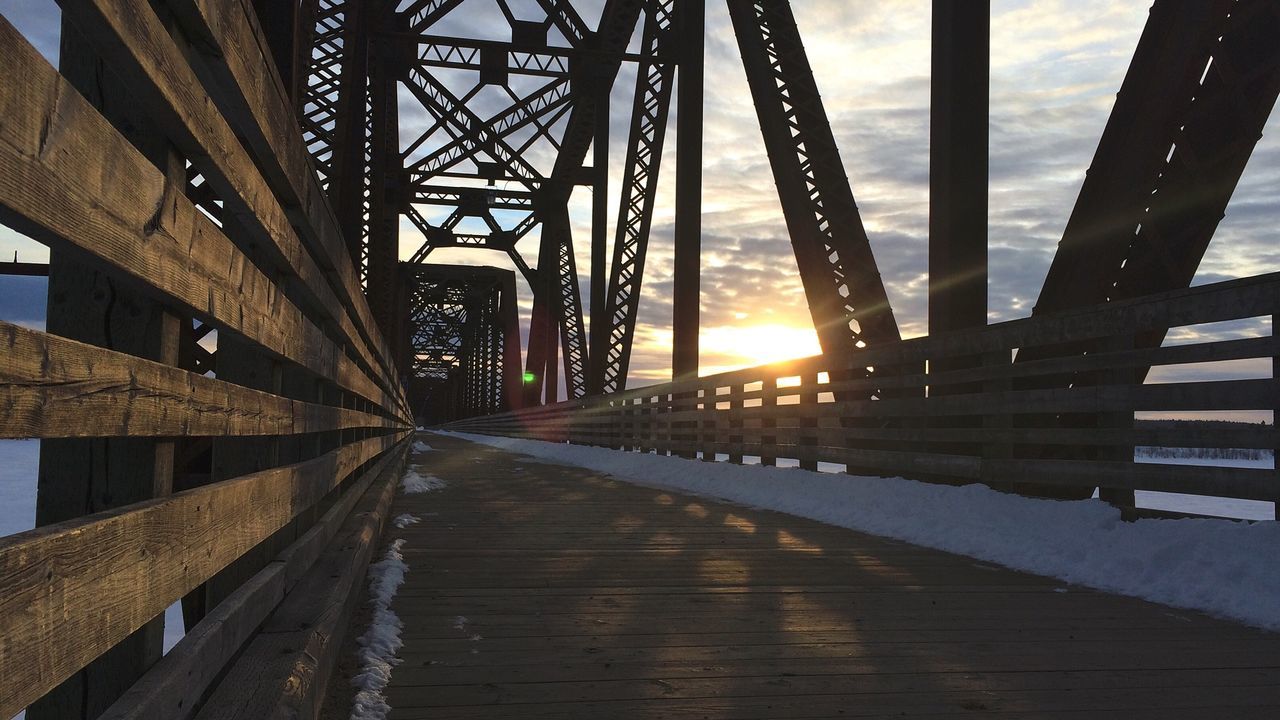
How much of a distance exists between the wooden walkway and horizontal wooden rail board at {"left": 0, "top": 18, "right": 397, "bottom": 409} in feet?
4.11

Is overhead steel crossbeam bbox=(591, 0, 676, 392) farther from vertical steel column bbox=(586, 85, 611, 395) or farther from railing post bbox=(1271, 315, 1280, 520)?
railing post bbox=(1271, 315, 1280, 520)

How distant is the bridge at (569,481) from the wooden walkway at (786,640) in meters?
0.02

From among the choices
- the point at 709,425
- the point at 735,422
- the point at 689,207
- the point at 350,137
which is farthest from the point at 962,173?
the point at 689,207

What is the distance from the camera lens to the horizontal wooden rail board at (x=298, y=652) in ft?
6.21

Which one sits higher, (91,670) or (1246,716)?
(91,670)

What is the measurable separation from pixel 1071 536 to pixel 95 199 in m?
4.62

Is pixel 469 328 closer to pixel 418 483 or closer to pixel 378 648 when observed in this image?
pixel 418 483

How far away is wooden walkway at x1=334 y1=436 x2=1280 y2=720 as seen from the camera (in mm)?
2594

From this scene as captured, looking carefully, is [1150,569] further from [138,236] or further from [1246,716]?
[138,236]

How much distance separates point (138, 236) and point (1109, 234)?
5.60m

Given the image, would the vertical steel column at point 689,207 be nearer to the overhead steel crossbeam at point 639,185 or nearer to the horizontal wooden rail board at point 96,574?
the overhead steel crossbeam at point 639,185

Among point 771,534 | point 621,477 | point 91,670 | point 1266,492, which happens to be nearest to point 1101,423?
point 1266,492

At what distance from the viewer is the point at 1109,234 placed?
228 inches

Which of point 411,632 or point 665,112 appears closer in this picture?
point 411,632
